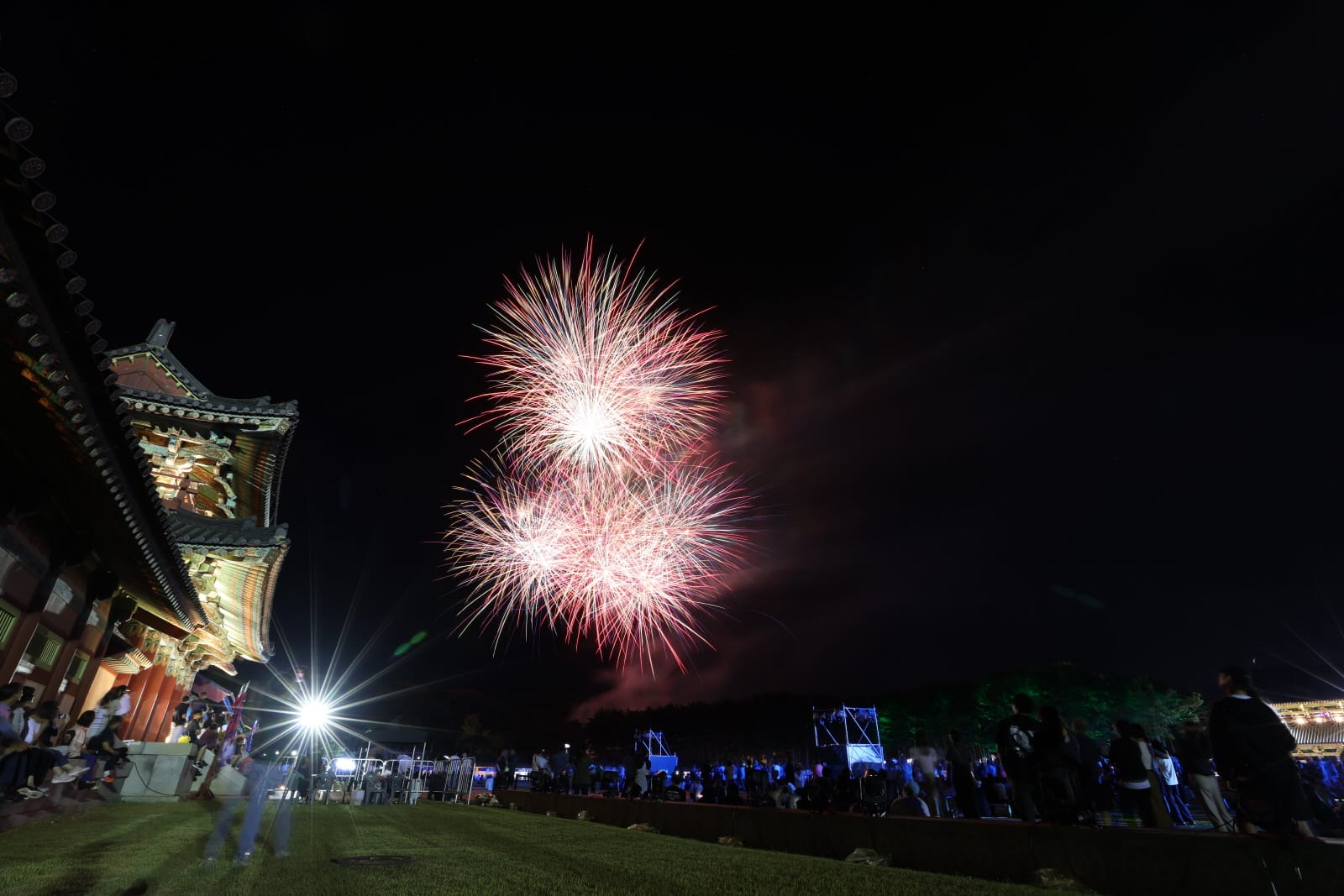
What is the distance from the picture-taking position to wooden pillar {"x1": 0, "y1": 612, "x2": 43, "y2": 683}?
8.84m

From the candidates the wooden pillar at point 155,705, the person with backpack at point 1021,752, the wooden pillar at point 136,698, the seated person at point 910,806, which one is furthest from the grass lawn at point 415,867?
the wooden pillar at point 155,705

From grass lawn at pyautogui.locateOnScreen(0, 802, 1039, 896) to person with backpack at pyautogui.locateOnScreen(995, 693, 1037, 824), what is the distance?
1.42m

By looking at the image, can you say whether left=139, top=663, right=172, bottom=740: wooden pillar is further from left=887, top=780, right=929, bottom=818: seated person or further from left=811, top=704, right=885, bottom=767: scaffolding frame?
left=811, top=704, right=885, bottom=767: scaffolding frame

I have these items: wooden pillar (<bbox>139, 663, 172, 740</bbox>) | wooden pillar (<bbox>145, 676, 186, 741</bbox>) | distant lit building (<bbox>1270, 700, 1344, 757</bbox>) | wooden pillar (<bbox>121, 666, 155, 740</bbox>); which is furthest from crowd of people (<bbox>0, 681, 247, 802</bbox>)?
distant lit building (<bbox>1270, 700, 1344, 757</bbox>)

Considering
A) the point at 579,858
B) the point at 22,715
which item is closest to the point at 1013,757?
the point at 579,858

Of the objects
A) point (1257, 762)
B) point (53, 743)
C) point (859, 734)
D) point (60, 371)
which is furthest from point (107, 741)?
point (859, 734)

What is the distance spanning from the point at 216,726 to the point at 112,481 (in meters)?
15.5

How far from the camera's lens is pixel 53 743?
33.6 feet

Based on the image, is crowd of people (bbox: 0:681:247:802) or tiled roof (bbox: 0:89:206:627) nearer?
tiled roof (bbox: 0:89:206:627)

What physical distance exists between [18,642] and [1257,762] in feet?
49.3

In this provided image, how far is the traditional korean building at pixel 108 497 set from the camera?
5066 mm

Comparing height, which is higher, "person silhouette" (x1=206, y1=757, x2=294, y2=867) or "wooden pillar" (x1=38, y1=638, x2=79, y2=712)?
"wooden pillar" (x1=38, y1=638, x2=79, y2=712)

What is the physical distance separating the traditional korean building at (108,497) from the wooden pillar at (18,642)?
27 mm

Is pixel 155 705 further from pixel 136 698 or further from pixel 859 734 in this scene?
pixel 859 734
